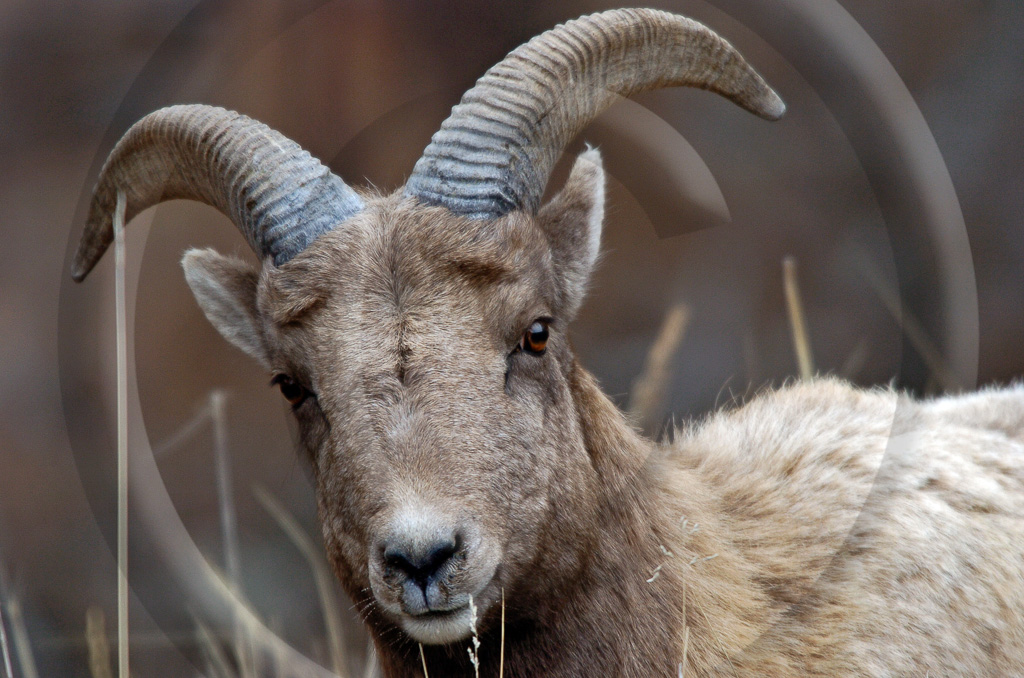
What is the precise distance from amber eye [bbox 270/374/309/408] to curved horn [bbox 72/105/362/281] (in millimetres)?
464

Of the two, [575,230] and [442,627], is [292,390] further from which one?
[575,230]

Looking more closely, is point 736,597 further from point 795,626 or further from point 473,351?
point 473,351

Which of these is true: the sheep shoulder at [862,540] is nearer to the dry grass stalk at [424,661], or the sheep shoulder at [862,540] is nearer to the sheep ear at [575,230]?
the sheep ear at [575,230]

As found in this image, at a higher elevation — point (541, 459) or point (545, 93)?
point (545, 93)

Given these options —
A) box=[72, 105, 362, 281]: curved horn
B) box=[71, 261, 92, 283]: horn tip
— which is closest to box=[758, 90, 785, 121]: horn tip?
box=[72, 105, 362, 281]: curved horn

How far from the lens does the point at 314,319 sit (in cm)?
374

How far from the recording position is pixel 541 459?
11.8 feet

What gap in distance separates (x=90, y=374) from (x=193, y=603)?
2451 millimetres

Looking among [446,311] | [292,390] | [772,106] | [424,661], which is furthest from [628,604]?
[772,106]

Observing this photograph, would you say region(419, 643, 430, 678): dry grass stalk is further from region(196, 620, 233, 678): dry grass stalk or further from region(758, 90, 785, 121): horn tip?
region(758, 90, 785, 121): horn tip

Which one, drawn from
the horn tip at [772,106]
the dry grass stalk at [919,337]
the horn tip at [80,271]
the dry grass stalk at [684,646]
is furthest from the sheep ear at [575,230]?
the dry grass stalk at [919,337]

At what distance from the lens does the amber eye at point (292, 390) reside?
12.8 ft

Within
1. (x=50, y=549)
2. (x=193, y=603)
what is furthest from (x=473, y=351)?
(x=50, y=549)

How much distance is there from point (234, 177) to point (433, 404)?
146 centimetres
